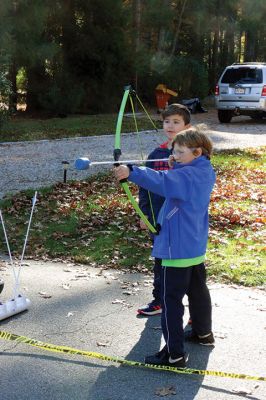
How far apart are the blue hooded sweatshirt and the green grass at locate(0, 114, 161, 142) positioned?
40.3 feet

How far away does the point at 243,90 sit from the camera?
753 inches

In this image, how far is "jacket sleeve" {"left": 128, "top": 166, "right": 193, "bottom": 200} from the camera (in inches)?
141

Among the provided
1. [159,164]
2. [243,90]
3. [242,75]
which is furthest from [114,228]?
[242,75]

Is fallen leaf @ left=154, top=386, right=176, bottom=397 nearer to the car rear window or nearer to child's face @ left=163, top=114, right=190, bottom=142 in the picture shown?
child's face @ left=163, top=114, right=190, bottom=142

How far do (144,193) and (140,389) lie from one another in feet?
5.42

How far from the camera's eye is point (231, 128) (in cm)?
1903

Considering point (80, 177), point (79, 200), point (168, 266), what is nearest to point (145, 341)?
point (168, 266)

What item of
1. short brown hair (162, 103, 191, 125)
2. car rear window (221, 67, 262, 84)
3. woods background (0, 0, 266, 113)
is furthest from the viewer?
car rear window (221, 67, 262, 84)

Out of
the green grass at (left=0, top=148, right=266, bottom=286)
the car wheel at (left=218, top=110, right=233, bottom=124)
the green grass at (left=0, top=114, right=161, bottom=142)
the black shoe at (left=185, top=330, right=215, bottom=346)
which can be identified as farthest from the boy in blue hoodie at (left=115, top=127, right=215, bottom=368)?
the car wheel at (left=218, top=110, right=233, bottom=124)

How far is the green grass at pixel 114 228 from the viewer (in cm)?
630

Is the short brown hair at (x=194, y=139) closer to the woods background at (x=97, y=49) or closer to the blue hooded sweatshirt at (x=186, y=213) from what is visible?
the blue hooded sweatshirt at (x=186, y=213)

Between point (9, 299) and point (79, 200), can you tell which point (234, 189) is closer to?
point (79, 200)

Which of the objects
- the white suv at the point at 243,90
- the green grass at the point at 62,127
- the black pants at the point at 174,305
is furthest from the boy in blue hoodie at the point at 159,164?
the white suv at the point at 243,90

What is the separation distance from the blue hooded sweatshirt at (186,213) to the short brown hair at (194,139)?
0.08 metres
